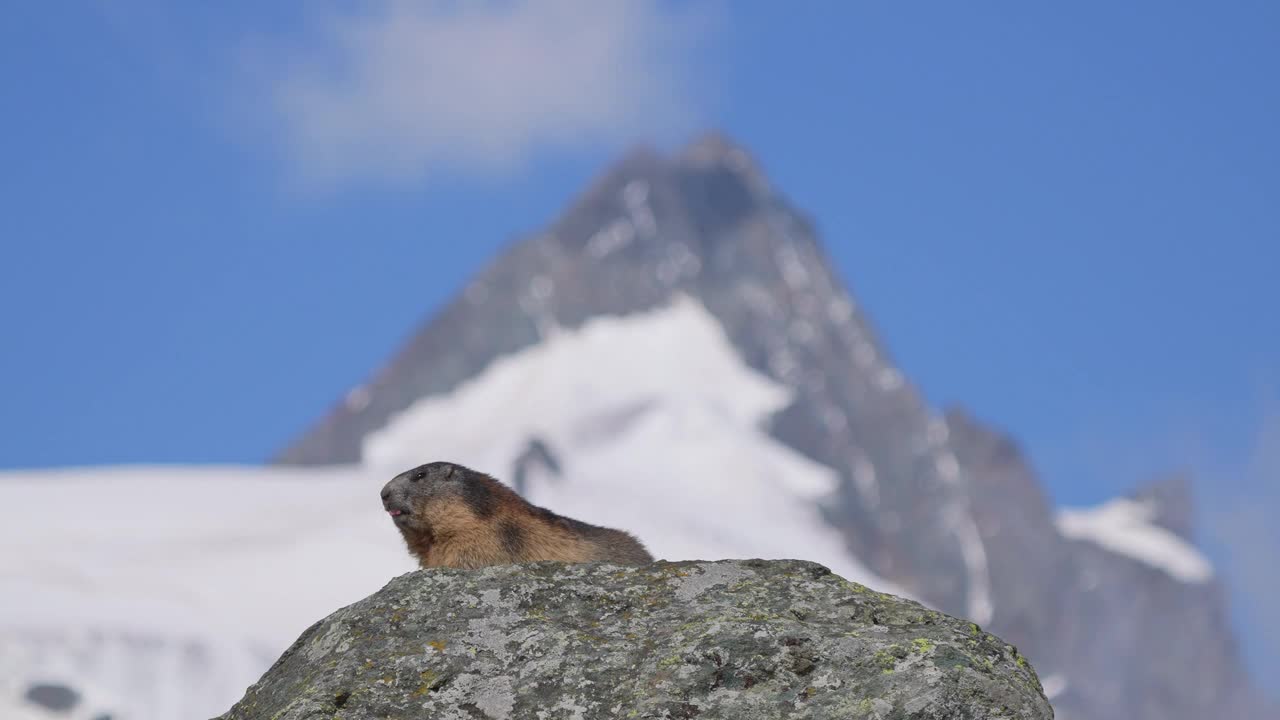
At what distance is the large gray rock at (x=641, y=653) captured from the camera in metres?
10.5

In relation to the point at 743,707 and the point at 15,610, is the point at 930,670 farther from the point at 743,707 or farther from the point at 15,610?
the point at 15,610

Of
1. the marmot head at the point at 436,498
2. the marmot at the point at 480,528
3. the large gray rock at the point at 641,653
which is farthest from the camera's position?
the marmot head at the point at 436,498

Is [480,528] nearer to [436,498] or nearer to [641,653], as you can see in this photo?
[436,498]

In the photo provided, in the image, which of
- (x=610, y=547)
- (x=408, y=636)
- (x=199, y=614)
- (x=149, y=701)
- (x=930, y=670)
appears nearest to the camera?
(x=930, y=670)

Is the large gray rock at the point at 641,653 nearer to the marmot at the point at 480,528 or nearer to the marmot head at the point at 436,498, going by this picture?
the marmot at the point at 480,528

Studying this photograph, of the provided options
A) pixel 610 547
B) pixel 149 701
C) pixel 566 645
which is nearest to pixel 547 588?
pixel 566 645

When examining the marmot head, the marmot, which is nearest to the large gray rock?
the marmot

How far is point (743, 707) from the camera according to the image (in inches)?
414

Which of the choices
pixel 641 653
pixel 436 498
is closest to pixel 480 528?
pixel 436 498

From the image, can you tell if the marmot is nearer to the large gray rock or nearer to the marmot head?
the marmot head

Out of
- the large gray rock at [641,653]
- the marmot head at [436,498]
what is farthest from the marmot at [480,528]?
the large gray rock at [641,653]

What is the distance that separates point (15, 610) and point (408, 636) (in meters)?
183

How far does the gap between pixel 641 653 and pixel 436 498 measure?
5703mm

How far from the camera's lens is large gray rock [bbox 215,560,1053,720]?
10.5 m
